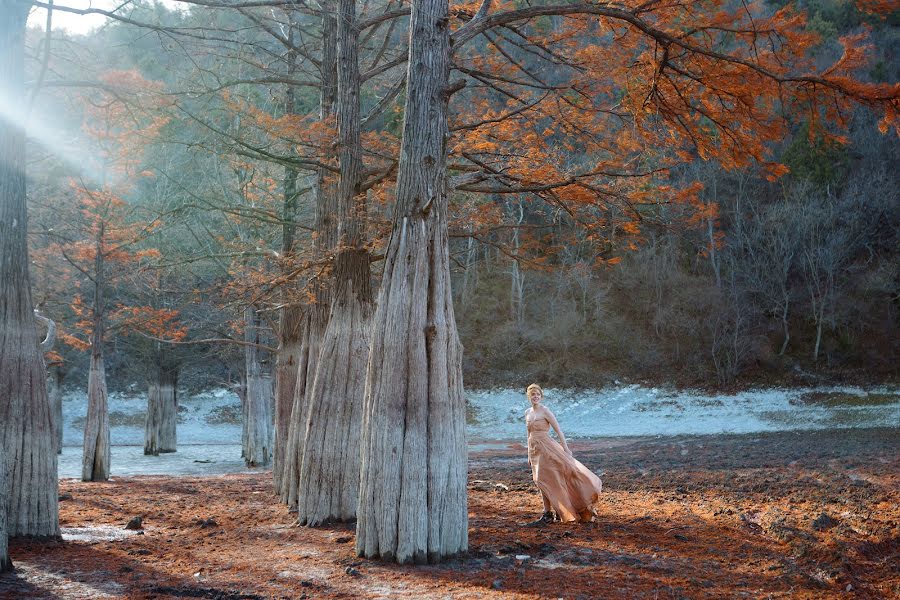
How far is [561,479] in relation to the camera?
35.3 ft

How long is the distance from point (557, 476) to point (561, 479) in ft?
0.22

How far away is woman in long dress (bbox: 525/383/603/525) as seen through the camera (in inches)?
418

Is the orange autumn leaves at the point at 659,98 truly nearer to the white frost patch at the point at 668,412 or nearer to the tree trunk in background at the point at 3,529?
the tree trunk in background at the point at 3,529

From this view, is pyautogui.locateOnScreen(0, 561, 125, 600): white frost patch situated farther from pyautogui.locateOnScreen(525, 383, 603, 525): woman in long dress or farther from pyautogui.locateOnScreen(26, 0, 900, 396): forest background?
pyautogui.locateOnScreen(26, 0, 900, 396): forest background

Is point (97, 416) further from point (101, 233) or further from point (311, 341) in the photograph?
point (311, 341)

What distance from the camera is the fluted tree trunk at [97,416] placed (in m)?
19.5

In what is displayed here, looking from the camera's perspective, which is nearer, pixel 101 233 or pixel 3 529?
pixel 3 529

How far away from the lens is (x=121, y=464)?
27.6 m

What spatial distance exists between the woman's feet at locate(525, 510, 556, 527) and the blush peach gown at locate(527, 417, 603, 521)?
0.10m

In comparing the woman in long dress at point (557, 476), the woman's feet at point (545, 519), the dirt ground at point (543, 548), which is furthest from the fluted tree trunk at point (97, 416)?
the woman's feet at point (545, 519)

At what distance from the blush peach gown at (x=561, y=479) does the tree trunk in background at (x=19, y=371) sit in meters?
6.38

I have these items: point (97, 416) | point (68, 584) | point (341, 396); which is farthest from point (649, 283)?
point (68, 584)

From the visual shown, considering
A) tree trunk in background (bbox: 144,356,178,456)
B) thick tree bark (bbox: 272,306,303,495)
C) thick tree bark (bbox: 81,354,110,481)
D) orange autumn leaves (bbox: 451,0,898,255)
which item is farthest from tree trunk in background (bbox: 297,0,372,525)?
tree trunk in background (bbox: 144,356,178,456)

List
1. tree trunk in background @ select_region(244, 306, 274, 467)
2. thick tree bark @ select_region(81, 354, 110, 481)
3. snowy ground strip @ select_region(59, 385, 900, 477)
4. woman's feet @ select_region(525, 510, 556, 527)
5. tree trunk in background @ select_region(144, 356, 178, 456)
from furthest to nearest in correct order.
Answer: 1. tree trunk in background @ select_region(144, 356, 178, 456)
2. snowy ground strip @ select_region(59, 385, 900, 477)
3. tree trunk in background @ select_region(244, 306, 274, 467)
4. thick tree bark @ select_region(81, 354, 110, 481)
5. woman's feet @ select_region(525, 510, 556, 527)
